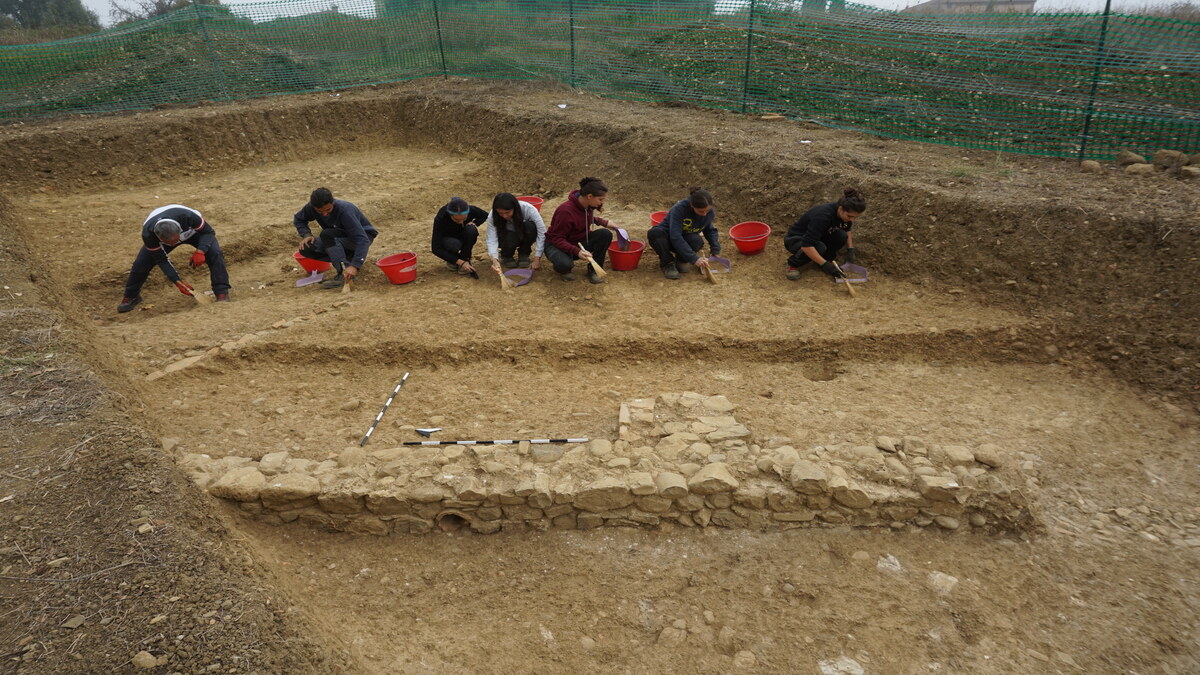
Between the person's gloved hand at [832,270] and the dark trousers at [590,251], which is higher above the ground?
the dark trousers at [590,251]

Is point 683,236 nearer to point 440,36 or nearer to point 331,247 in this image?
point 331,247

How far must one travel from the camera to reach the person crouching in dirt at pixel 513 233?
20.8ft

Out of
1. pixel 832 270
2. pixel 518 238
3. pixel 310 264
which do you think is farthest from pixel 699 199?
pixel 310 264

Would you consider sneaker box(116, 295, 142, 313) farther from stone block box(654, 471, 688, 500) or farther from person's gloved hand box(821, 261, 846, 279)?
person's gloved hand box(821, 261, 846, 279)

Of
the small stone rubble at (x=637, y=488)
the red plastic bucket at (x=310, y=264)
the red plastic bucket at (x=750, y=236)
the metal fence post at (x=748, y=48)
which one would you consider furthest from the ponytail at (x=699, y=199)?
the metal fence post at (x=748, y=48)

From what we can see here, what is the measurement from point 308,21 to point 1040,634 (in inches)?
581

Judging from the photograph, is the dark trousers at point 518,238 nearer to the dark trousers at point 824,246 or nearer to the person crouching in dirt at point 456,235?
the person crouching in dirt at point 456,235

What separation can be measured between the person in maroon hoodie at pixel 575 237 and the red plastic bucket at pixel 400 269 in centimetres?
143

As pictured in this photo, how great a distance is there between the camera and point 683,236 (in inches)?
255

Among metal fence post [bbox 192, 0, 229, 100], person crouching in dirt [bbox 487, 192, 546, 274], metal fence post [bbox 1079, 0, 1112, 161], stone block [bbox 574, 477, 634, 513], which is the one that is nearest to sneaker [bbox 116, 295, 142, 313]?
person crouching in dirt [bbox 487, 192, 546, 274]

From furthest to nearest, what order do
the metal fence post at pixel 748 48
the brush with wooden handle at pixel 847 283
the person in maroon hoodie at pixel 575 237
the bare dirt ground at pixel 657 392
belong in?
the metal fence post at pixel 748 48 → the person in maroon hoodie at pixel 575 237 → the brush with wooden handle at pixel 847 283 → the bare dirt ground at pixel 657 392

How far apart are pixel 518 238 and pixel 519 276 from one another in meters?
0.40

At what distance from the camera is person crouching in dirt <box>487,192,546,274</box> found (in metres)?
6.35

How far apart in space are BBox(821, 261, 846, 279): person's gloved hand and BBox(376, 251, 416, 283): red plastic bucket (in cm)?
406
